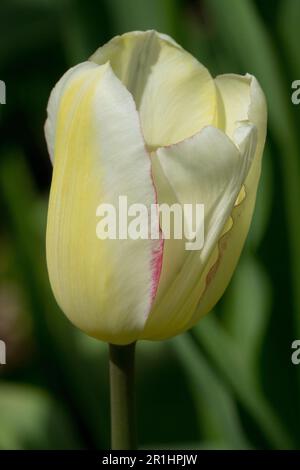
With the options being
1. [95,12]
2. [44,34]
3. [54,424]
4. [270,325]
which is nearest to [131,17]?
[95,12]

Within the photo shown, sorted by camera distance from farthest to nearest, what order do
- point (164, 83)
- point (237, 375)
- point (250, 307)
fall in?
point (250, 307), point (237, 375), point (164, 83)

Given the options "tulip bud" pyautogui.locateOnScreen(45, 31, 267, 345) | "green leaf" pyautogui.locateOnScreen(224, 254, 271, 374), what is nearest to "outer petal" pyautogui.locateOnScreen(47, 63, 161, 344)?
"tulip bud" pyautogui.locateOnScreen(45, 31, 267, 345)

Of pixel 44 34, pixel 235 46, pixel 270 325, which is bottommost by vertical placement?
pixel 270 325

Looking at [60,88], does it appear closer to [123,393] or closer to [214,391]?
[123,393]

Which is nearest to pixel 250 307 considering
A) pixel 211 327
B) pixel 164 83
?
pixel 211 327

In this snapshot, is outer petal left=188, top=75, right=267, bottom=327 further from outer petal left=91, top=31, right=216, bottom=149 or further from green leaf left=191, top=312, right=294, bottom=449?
green leaf left=191, top=312, right=294, bottom=449

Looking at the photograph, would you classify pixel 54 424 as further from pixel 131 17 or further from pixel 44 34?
pixel 44 34
